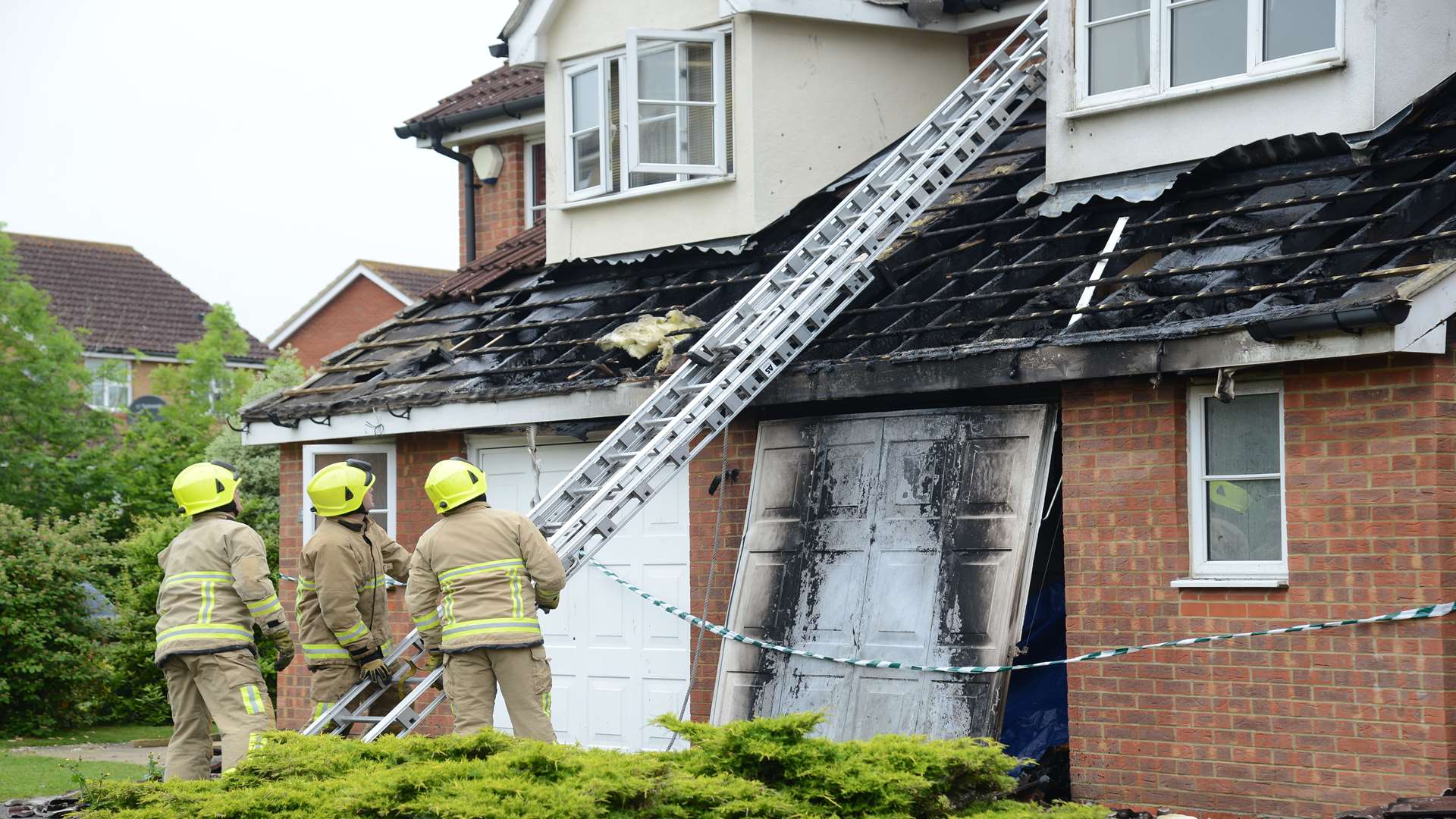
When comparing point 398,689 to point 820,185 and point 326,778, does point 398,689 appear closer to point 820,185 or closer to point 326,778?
point 326,778

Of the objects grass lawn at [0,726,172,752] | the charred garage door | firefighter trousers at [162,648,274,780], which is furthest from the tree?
the charred garage door

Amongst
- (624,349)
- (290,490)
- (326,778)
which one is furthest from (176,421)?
(326,778)

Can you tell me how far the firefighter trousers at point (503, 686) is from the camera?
9.19 m

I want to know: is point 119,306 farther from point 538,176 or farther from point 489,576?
point 489,576

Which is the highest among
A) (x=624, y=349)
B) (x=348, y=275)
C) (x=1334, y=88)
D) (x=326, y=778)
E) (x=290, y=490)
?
(x=348, y=275)

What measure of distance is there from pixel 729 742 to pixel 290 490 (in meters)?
9.72

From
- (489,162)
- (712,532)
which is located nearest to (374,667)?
(712,532)

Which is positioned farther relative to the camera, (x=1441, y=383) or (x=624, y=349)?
(x=624, y=349)

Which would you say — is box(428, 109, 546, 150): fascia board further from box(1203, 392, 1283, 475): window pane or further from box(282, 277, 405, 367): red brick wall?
box(282, 277, 405, 367): red brick wall

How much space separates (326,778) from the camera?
7141 millimetres

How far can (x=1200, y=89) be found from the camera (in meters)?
10.9

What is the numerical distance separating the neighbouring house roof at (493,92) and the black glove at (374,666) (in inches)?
335

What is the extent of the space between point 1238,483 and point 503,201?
10.8 meters

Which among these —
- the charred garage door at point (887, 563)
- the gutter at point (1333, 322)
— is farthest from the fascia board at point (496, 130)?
the gutter at point (1333, 322)
